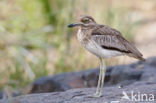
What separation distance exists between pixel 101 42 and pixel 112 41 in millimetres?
146

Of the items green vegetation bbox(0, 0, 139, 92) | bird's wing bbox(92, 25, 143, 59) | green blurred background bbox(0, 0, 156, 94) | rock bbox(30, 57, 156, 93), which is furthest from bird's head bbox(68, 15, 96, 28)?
green vegetation bbox(0, 0, 139, 92)

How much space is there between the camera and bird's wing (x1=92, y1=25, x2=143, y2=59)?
4.62 metres

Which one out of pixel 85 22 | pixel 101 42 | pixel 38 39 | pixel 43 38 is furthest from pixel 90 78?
pixel 43 38

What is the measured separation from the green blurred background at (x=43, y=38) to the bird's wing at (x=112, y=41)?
2500mm

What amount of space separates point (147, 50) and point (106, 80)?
4.04 metres

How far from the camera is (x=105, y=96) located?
458 centimetres

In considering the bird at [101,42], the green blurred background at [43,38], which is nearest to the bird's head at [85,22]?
the bird at [101,42]

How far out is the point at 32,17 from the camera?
1063 cm

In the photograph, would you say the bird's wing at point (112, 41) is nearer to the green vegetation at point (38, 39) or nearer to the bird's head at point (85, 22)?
the bird's head at point (85, 22)

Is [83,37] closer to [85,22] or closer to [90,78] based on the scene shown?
[85,22]

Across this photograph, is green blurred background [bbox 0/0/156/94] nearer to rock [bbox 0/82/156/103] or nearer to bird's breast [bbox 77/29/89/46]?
rock [bbox 0/82/156/103]

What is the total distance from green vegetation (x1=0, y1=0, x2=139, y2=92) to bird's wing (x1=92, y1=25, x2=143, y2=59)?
2704 mm

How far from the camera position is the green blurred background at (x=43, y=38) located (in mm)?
7809

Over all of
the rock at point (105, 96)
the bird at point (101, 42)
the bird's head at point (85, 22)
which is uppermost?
the bird's head at point (85, 22)
